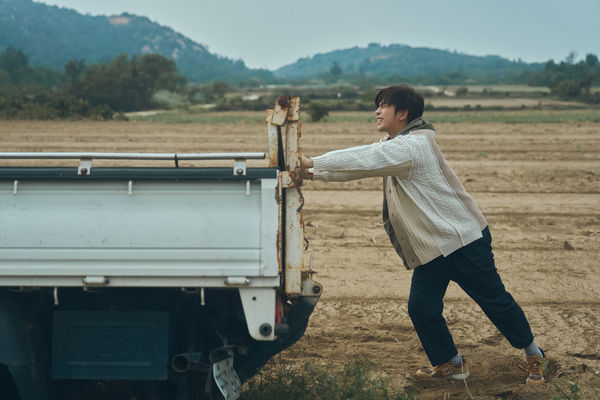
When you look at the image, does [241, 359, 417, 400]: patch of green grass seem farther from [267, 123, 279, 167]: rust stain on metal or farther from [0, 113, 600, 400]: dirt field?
[267, 123, 279, 167]: rust stain on metal

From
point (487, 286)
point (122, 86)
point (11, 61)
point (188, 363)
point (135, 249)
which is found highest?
point (11, 61)

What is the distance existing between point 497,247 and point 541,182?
15.1 ft

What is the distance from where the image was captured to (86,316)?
3469 millimetres

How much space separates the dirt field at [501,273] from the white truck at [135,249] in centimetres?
168

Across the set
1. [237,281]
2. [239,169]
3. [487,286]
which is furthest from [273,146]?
[487,286]

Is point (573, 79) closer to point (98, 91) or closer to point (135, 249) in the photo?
point (98, 91)

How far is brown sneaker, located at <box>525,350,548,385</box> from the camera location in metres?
4.30

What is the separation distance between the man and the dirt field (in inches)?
21.5

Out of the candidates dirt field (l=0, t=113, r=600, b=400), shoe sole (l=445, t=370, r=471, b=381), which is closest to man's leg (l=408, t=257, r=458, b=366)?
shoe sole (l=445, t=370, r=471, b=381)

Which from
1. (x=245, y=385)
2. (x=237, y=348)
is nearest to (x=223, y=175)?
(x=237, y=348)

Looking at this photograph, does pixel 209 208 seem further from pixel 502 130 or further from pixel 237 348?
pixel 502 130

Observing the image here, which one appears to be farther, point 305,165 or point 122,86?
point 122,86

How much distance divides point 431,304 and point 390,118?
3.93ft

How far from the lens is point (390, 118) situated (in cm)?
404
